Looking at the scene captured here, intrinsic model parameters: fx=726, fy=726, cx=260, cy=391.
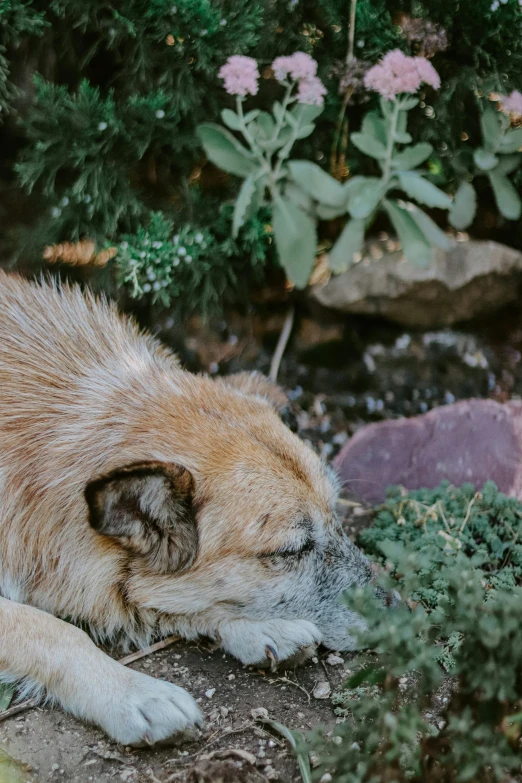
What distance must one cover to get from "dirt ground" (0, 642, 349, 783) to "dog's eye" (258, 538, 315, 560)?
1.48 feet

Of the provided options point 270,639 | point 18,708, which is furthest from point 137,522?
point 18,708

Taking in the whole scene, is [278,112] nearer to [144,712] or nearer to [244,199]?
[244,199]

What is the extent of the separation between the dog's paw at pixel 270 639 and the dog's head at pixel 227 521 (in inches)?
1.6

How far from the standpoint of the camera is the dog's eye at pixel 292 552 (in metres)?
2.66

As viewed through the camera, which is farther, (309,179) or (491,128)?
(491,128)

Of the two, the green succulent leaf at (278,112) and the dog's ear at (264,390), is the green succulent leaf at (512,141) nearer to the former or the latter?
the green succulent leaf at (278,112)

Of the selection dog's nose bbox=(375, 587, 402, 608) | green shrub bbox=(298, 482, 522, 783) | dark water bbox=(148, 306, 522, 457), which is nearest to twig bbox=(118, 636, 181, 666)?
dog's nose bbox=(375, 587, 402, 608)

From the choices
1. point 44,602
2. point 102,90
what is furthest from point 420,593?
point 102,90

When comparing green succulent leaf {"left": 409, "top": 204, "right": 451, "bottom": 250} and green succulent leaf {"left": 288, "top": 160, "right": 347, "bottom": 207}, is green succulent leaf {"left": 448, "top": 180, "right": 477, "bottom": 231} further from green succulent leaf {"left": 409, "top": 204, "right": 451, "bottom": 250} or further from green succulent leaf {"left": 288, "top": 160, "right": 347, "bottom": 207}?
green succulent leaf {"left": 288, "top": 160, "right": 347, "bottom": 207}

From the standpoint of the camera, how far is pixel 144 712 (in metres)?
2.42

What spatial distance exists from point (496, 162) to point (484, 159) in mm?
72

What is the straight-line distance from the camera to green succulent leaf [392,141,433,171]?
139 inches

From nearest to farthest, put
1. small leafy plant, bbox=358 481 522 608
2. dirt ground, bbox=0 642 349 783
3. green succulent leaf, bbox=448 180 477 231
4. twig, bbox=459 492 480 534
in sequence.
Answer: dirt ground, bbox=0 642 349 783, small leafy plant, bbox=358 481 522 608, twig, bbox=459 492 480 534, green succulent leaf, bbox=448 180 477 231

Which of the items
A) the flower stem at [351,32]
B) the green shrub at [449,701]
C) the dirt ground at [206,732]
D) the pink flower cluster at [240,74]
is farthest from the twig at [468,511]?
the flower stem at [351,32]
